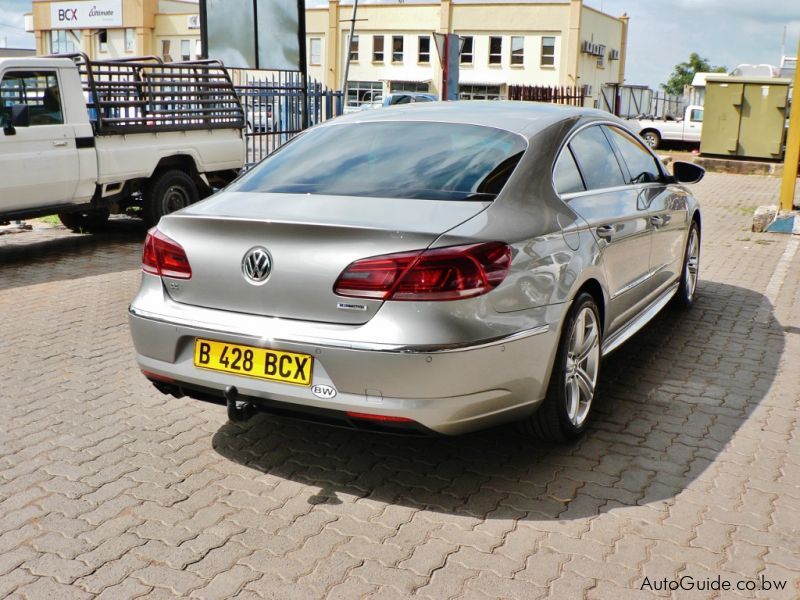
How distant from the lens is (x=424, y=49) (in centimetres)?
6438

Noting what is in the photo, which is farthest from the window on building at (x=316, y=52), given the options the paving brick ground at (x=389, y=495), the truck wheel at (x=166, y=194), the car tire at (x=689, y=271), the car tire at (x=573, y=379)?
the car tire at (x=573, y=379)

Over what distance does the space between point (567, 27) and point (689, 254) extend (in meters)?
58.2

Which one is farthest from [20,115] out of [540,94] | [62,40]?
[62,40]

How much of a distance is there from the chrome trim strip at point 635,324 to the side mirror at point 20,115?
631cm

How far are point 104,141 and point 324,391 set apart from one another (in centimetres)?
712

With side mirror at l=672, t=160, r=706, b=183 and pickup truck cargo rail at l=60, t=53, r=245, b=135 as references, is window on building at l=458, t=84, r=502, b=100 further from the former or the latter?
side mirror at l=672, t=160, r=706, b=183

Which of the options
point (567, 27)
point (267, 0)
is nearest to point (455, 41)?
point (267, 0)

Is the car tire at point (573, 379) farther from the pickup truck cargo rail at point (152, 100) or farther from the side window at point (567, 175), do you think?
the pickup truck cargo rail at point (152, 100)

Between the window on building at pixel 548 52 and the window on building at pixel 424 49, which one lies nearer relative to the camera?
the window on building at pixel 548 52

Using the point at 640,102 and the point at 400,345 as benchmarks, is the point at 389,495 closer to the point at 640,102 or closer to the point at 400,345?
the point at 400,345

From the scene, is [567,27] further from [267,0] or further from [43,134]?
[43,134]

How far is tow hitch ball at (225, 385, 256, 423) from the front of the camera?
3666 mm

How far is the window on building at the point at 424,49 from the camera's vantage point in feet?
210

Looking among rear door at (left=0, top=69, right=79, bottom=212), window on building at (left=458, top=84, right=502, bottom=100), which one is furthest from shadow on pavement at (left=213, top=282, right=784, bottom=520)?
window on building at (left=458, top=84, right=502, bottom=100)
